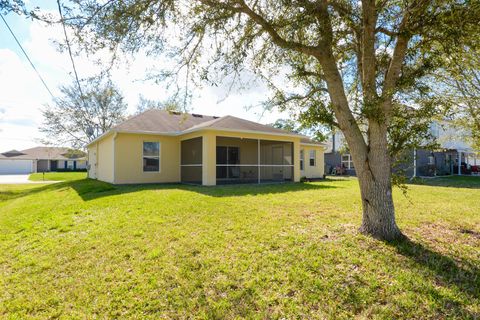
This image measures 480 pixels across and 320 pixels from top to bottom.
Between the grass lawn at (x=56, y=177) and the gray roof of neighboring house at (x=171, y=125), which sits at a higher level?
the gray roof of neighboring house at (x=171, y=125)

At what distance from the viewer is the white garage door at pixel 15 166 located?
43.7m

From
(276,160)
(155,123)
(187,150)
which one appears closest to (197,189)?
(187,150)

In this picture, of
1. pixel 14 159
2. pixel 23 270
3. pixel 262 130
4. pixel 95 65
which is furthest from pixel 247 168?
pixel 14 159

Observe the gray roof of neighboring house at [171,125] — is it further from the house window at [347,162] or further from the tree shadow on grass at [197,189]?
the house window at [347,162]

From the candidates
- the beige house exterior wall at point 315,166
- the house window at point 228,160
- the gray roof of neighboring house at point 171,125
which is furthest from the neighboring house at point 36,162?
the beige house exterior wall at point 315,166

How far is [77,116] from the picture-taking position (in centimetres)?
2820

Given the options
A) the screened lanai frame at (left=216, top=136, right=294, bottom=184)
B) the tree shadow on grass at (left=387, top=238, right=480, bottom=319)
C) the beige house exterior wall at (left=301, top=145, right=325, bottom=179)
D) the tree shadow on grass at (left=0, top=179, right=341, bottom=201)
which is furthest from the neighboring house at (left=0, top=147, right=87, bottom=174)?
the tree shadow on grass at (left=387, top=238, right=480, bottom=319)

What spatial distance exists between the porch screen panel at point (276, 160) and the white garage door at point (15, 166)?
42.6 m

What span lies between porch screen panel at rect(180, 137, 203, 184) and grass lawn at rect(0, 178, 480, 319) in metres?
8.69

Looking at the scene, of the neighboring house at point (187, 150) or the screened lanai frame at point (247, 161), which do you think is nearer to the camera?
the neighboring house at point (187, 150)

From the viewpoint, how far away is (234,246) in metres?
4.57

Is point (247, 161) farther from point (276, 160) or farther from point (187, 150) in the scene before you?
point (187, 150)

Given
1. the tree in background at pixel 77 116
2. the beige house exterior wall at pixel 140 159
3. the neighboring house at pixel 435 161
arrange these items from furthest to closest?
the tree in background at pixel 77 116, the neighboring house at pixel 435 161, the beige house exterior wall at pixel 140 159

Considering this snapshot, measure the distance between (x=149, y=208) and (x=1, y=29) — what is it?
6226mm
